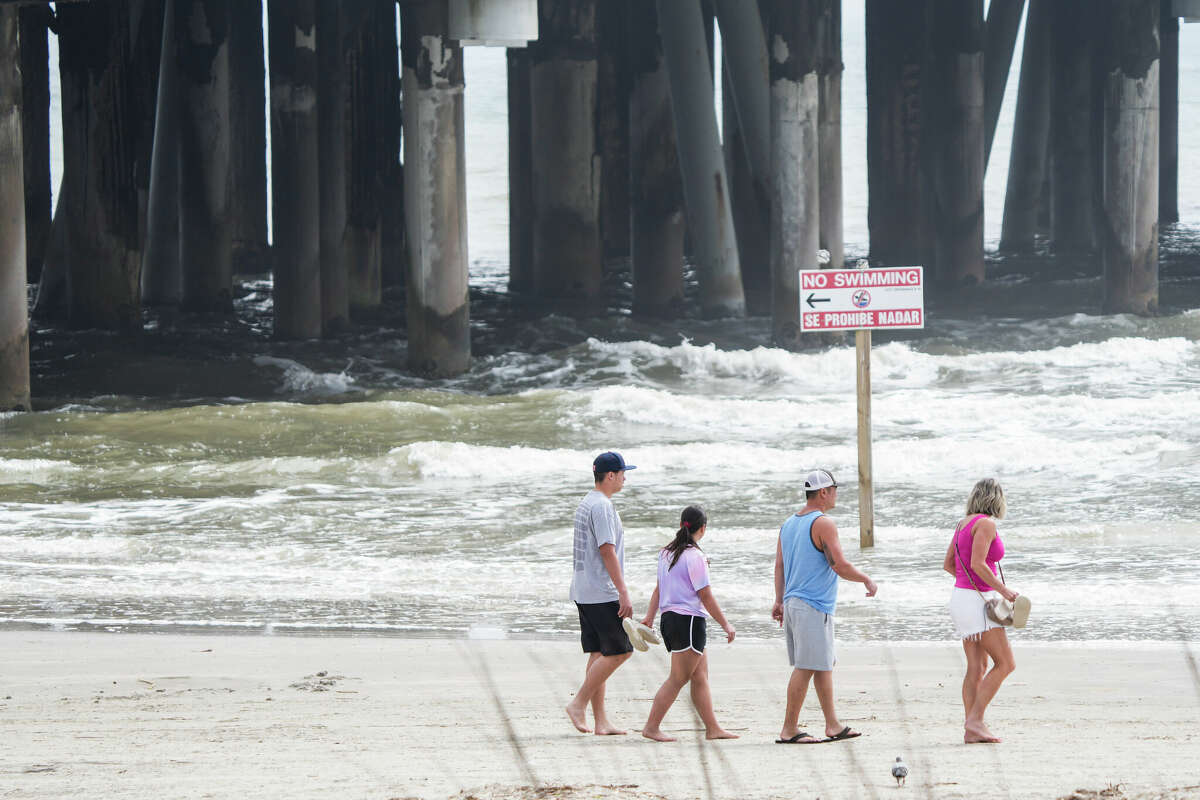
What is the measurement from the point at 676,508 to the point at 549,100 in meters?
11.2

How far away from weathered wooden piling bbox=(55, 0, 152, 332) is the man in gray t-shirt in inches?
596

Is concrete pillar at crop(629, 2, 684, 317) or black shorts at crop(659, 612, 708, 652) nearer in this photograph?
black shorts at crop(659, 612, 708, 652)

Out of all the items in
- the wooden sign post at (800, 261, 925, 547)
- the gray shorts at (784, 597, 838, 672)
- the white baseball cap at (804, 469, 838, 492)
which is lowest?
the gray shorts at (784, 597, 838, 672)

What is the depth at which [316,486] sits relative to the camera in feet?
48.6

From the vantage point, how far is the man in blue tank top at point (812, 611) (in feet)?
21.0

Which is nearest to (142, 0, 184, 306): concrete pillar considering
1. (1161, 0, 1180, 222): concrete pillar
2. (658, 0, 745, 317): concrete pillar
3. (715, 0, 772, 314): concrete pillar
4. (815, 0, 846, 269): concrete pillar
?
(658, 0, 745, 317): concrete pillar

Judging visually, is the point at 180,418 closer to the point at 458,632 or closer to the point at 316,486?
the point at 316,486

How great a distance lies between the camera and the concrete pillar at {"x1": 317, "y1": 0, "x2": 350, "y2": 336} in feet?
75.4

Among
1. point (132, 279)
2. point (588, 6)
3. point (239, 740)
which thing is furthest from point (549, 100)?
point (239, 740)

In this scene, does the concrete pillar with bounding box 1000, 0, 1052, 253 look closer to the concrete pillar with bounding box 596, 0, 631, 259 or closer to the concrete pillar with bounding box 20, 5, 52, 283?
the concrete pillar with bounding box 596, 0, 631, 259

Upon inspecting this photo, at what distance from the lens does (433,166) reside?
18.5 m

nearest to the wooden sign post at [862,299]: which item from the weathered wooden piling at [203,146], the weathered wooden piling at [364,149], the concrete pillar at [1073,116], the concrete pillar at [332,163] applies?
the concrete pillar at [332,163]

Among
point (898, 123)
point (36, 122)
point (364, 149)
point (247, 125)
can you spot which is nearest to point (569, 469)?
point (364, 149)

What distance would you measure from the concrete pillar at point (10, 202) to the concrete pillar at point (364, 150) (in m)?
7.75
